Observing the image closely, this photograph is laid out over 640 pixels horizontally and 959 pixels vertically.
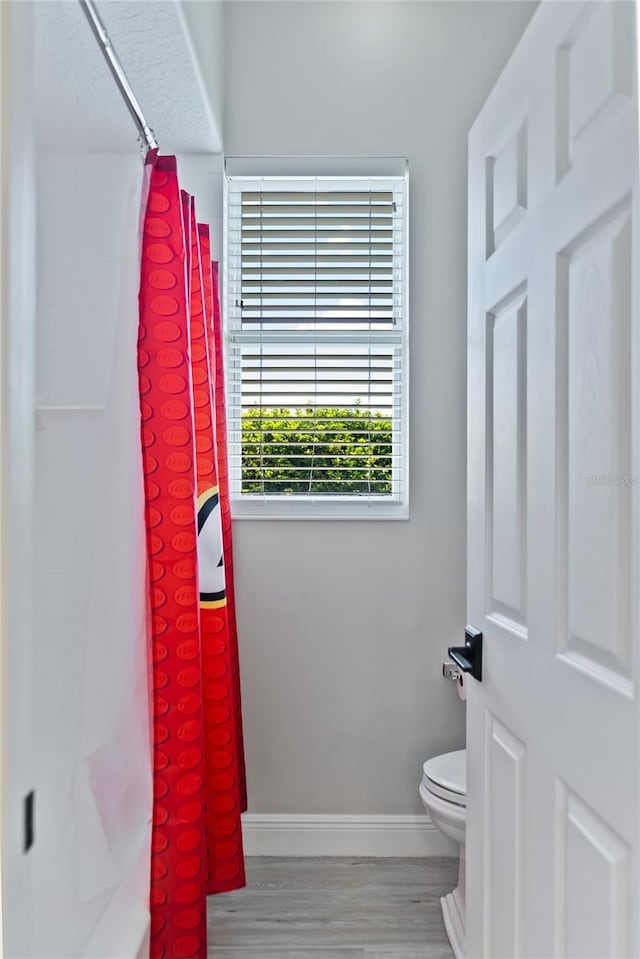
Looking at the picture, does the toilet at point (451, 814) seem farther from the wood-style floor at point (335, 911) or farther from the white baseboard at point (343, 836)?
the white baseboard at point (343, 836)

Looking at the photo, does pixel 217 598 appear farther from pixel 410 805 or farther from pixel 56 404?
pixel 410 805

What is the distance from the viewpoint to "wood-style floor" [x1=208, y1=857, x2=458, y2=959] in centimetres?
190

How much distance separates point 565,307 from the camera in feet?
3.43

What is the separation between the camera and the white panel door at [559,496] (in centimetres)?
86

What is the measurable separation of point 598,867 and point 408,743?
1.58 meters

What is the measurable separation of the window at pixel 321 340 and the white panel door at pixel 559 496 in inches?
39.2

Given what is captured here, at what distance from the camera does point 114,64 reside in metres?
1.48

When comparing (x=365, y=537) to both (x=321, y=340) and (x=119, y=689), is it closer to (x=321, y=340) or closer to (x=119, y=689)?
(x=321, y=340)

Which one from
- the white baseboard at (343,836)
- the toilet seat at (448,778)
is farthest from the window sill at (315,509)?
the white baseboard at (343,836)

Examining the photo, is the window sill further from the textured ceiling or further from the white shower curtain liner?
the textured ceiling

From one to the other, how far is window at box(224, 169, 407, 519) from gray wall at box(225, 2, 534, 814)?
0.12 meters

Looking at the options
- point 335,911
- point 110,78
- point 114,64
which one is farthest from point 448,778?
point 110,78

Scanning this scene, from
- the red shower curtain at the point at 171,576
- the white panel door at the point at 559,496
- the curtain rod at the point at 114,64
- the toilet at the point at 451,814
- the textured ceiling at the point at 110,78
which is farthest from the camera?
the toilet at the point at 451,814

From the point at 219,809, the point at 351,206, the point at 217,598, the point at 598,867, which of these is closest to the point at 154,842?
the point at 219,809
